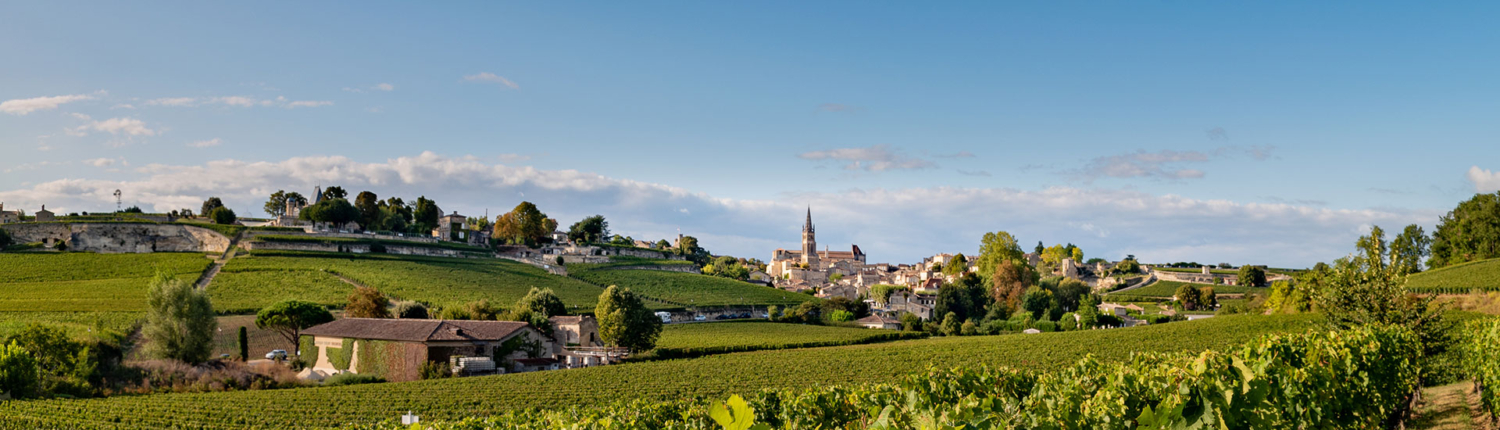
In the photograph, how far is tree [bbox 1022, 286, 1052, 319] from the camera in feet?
241

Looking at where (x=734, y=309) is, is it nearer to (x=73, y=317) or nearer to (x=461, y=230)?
(x=73, y=317)

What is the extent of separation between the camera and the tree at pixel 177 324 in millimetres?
37156

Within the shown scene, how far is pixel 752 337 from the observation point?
58.8 metres

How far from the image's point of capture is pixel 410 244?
300 feet

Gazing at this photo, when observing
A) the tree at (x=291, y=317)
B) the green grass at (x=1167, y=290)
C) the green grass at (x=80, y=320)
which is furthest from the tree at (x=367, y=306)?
the green grass at (x=1167, y=290)

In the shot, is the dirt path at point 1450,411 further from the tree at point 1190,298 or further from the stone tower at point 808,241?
the stone tower at point 808,241

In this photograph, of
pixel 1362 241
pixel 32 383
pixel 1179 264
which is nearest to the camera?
pixel 32 383

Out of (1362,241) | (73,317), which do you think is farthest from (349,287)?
(1362,241)

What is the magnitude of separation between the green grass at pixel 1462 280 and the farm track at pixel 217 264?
270 feet

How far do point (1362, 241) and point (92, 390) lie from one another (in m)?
80.2

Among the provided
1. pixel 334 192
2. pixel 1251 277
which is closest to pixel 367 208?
pixel 334 192

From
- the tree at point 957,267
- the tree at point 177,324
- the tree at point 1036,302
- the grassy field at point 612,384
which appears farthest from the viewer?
the tree at point 957,267

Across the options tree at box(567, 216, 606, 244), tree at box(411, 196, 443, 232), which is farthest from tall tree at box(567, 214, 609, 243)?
tree at box(411, 196, 443, 232)

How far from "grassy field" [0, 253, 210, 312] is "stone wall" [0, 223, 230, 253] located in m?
5.50
